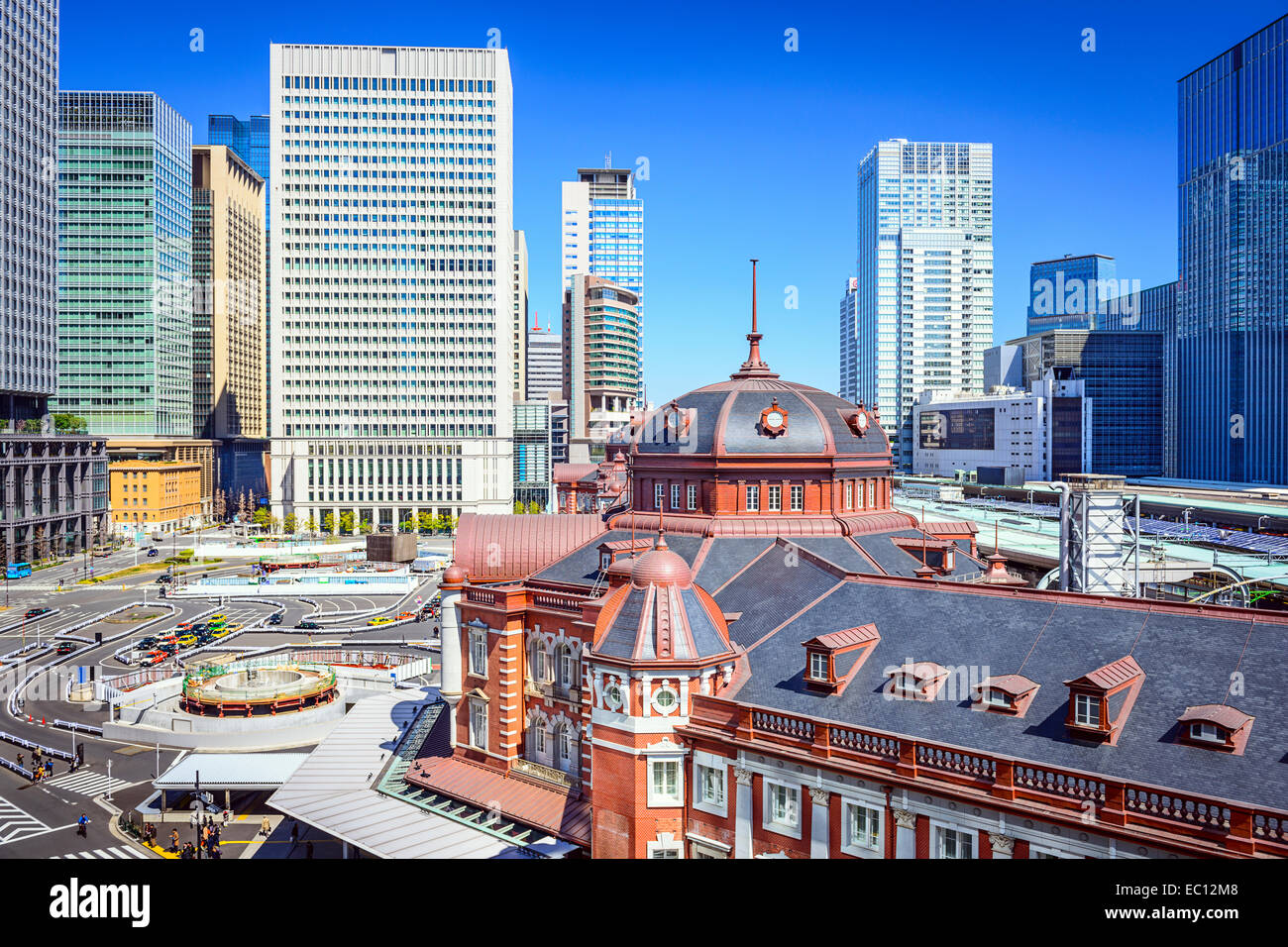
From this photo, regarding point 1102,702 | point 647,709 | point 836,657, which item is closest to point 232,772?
point 647,709

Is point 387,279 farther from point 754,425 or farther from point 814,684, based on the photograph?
point 814,684

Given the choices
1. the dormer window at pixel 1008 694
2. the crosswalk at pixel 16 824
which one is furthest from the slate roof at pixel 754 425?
the crosswalk at pixel 16 824

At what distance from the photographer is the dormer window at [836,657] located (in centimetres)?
3158

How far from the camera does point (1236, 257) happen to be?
597ft

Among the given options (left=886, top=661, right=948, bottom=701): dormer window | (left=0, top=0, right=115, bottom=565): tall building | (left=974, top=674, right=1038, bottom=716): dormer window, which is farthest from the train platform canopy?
(left=0, top=0, right=115, bottom=565): tall building

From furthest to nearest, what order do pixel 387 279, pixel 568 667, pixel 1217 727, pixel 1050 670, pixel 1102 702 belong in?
pixel 387 279
pixel 568 667
pixel 1050 670
pixel 1102 702
pixel 1217 727

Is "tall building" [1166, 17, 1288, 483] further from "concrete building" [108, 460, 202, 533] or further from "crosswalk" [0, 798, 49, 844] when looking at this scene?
"concrete building" [108, 460, 202, 533]

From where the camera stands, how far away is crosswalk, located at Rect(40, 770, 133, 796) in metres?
56.5

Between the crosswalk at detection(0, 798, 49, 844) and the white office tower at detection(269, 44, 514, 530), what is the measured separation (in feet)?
428

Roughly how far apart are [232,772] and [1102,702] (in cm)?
4801
